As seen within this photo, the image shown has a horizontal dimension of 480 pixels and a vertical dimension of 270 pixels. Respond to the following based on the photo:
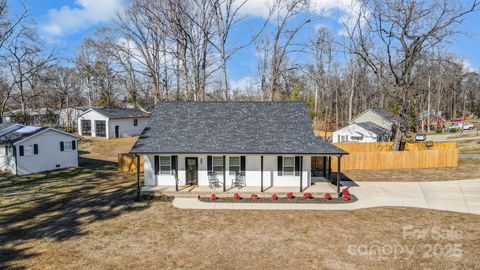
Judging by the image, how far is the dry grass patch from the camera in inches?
974

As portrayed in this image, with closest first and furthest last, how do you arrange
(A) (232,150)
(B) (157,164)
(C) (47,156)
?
1. (A) (232,150)
2. (B) (157,164)
3. (C) (47,156)

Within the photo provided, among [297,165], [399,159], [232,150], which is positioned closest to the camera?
[232,150]

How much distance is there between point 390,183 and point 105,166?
23.5 m

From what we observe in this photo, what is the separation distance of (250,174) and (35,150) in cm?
1816

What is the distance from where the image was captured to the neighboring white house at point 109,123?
44109mm

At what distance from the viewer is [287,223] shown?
1494cm

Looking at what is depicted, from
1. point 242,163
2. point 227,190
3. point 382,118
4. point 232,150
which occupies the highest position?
point 382,118

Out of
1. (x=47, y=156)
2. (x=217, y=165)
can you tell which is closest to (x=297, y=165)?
(x=217, y=165)

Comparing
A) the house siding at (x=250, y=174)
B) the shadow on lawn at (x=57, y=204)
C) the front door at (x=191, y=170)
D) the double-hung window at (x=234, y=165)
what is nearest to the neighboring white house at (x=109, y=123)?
the shadow on lawn at (x=57, y=204)

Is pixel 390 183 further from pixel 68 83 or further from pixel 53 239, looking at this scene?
pixel 68 83

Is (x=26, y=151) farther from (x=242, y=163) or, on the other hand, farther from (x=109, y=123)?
(x=109, y=123)

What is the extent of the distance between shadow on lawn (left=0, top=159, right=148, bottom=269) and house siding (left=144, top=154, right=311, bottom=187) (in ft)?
5.89

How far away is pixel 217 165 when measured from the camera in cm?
2036

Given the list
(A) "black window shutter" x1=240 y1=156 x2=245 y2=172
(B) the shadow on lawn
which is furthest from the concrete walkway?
(B) the shadow on lawn
